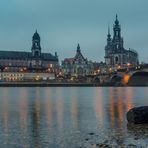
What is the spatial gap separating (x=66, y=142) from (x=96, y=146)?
2.05m

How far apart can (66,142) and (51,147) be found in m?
1.55

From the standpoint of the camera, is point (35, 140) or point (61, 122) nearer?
point (35, 140)

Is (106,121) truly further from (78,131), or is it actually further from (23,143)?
(23,143)

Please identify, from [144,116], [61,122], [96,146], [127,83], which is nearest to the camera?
[96,146]

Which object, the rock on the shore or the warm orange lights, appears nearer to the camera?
the rock on the shore

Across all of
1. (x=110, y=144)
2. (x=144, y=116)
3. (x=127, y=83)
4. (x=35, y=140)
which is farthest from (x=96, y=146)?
(x=127, y=83)

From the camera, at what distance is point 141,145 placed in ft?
71.3

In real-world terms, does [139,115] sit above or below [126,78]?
below

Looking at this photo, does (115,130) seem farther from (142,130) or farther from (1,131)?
(1,131)

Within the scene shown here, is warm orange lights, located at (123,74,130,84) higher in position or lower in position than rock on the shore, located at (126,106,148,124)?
higher

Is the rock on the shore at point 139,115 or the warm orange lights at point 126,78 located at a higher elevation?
the warm orange lights at point 126,78

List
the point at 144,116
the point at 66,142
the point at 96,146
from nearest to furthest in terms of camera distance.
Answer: the point at 96,146 < the point at 66,142 < the point at 144,116

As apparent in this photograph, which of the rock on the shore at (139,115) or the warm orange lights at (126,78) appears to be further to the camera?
the warm orange lights at (126,78)

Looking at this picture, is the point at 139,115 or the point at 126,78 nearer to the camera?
the point at 139,115
